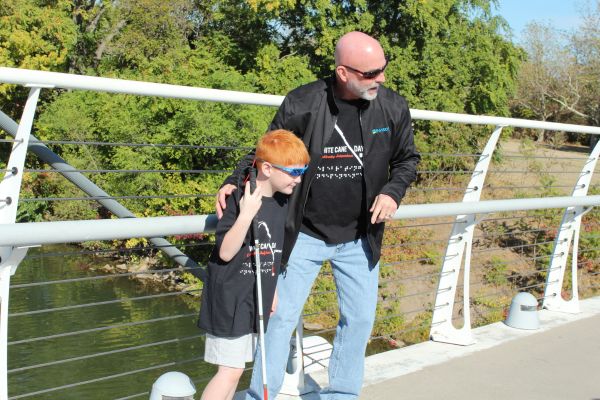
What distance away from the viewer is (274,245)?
2924 mm

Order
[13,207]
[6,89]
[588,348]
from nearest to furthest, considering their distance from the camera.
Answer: [13,207] < [588,348] < [6,89]

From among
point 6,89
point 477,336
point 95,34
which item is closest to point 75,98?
point 6,89

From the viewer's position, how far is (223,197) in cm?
287

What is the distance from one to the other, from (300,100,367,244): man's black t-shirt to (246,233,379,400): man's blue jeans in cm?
6

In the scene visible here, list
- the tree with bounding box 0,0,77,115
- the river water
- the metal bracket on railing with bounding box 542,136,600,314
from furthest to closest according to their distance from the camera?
the tree with bounding box 0,0,77,115 → the river water → the metal bracket on railing with bounding box 542,136,600,314

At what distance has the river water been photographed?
527 inches

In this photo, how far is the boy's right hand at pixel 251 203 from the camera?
8.94 ft

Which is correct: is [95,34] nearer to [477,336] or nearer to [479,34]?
[479,34]

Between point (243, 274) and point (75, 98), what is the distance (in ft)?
78.3

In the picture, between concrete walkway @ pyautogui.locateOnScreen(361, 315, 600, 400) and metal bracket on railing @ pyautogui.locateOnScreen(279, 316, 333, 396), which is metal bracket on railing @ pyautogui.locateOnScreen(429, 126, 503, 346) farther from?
metal bracket on railing @ pyautogui.locateOnScreen(279, 316, 333, 396)

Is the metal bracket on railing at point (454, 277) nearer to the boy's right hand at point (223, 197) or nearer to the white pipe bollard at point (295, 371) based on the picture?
the white pipe bollard at point (295, 371)

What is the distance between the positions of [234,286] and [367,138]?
0.81 meters

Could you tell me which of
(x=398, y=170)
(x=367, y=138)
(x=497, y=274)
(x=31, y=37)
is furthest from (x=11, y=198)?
(x=31, y=37)

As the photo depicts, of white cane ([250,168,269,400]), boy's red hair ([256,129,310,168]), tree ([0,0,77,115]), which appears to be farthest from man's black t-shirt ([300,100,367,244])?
tree ([0,0,77,115])
